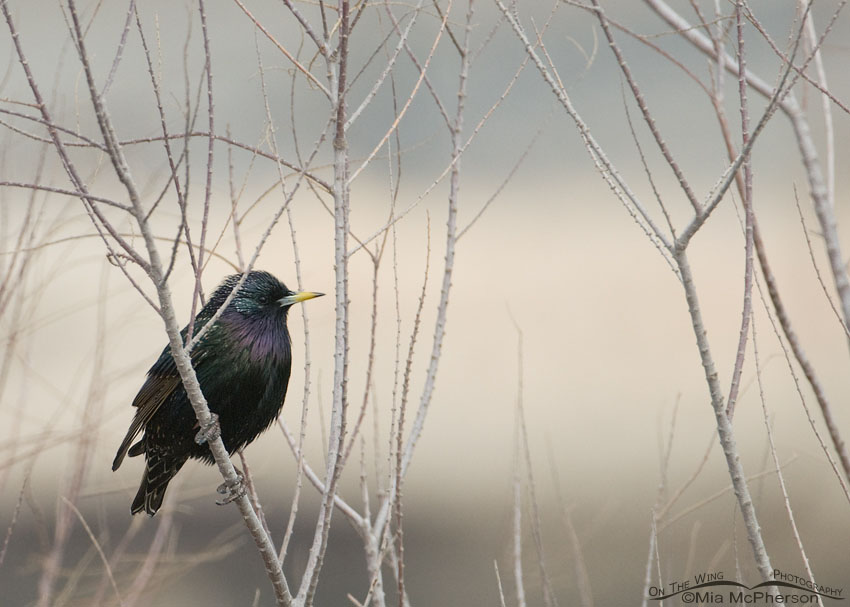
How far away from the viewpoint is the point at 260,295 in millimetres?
3541

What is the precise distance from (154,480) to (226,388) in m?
0.56

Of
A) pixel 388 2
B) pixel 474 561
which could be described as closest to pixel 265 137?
pixel 388 2

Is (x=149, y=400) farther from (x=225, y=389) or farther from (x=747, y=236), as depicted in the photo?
(x=747, y=236)

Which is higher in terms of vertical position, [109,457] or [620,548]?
[109,457]

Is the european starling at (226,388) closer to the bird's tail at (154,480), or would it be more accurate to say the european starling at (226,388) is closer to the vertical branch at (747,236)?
the bird's tail at (154,480)

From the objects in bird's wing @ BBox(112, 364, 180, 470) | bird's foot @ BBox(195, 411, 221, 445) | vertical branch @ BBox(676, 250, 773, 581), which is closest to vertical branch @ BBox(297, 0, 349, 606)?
bird's foot @ BBox(195, 411, 221, 445)

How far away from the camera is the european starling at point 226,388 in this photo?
322 centimetres

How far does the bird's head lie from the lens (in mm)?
3463

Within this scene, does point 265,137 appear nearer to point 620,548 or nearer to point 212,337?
point 212,337

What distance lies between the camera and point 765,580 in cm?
238

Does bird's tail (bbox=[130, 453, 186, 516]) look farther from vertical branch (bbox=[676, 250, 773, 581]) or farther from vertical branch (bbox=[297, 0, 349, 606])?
vertical branch (bbox=[676, 250, 773, 581])

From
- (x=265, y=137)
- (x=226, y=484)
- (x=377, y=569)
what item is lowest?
(x=377, y=569)

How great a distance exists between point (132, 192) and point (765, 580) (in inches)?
68.9

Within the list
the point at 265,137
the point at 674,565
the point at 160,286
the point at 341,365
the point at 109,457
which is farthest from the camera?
the point at 674,565
